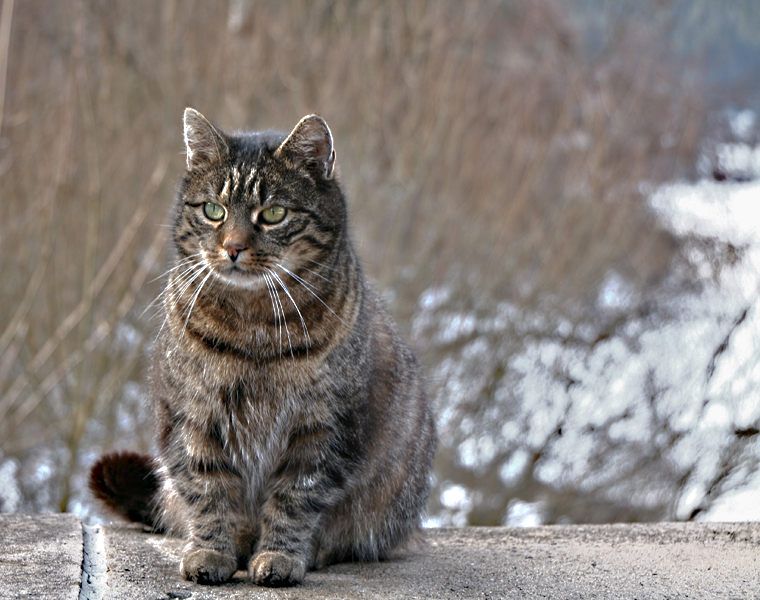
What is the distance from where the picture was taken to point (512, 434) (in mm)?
6840

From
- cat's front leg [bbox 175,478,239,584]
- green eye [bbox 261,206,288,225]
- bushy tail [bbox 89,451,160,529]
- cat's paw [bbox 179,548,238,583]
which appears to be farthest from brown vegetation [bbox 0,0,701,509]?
cat's paw [bbox 179,548,238,583]

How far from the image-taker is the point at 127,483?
3002 mm

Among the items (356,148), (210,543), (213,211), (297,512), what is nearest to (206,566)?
(210,543)

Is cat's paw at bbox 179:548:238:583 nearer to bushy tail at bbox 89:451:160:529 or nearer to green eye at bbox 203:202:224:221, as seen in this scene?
bushy tail at bbox 89:451:160:529

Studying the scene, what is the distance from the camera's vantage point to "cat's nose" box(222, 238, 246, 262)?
2.38 meters

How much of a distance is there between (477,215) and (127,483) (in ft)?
15.6

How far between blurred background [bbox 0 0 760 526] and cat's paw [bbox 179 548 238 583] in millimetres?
2672

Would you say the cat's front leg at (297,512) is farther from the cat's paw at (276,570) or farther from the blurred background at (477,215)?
the blurred background at (477,215)

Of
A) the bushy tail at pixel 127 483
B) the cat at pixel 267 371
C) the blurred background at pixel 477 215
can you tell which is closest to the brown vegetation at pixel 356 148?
the blurred background at pixel 477 215

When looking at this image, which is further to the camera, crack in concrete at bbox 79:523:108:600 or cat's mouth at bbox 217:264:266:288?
cat's mouth at bbox 217:264:266:288

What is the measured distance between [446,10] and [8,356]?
431 cm

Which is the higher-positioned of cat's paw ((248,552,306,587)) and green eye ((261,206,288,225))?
green eye ((261,206,288,225))

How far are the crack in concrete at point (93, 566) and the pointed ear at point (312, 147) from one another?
1352 millimetres

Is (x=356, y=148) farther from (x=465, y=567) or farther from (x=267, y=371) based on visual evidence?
(x=465, y=567)
